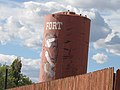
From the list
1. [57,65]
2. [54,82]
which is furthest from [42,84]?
[57,65]

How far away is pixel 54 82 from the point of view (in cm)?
1711

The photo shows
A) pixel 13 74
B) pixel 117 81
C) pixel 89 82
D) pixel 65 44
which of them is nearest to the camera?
pixel 117 81

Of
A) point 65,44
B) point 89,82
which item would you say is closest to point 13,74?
point 65,44

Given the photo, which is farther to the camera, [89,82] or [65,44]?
[65,44]

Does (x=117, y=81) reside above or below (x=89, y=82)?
below

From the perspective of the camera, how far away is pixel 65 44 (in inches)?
961

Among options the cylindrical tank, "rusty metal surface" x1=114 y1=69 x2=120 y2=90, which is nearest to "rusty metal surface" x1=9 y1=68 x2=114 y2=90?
"rusty metal surface" x1=114 y1=69 x2=120 y2=90

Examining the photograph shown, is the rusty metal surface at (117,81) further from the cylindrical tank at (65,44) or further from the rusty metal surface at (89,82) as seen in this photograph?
the cylindrical tank at (65,44)

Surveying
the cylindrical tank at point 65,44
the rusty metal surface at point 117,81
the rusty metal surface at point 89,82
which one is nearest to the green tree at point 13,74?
the cylindrical tank at point 65,44

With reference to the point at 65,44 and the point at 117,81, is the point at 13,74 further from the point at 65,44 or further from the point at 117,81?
the point at 117,81

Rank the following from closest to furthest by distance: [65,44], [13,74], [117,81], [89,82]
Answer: [117,81], [89,82], [65,44], [13,74]

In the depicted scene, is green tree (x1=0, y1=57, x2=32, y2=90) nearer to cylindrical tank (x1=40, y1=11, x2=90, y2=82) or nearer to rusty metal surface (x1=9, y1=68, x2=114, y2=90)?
cylindrical tank (x1=40, y1=11, x2=90, y2=82)

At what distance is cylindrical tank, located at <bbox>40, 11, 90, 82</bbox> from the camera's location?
24406mm

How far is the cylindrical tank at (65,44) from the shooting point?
80.1 feet
